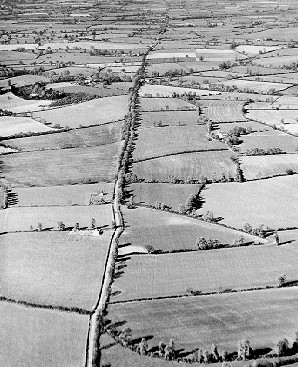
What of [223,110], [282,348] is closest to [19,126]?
Answer: [223,110]

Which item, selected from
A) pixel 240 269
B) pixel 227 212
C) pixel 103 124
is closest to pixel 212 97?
pixel 103 124

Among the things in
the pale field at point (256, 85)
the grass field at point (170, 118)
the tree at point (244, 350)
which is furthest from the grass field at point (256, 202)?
the pale field at point (256, 85)

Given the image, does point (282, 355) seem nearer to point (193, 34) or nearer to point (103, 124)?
point (103, 124)

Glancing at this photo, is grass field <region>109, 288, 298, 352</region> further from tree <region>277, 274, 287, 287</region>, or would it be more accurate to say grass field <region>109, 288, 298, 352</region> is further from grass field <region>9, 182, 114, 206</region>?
grass field <region>9, 182, 114, 206</region>

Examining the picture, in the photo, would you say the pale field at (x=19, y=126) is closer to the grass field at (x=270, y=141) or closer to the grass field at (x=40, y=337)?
the grass field at (x=270, y=141)

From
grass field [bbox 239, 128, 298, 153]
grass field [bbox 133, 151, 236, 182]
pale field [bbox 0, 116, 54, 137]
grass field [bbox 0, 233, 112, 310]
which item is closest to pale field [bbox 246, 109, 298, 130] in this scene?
grass field [bbox 239, 128, 298, 153]

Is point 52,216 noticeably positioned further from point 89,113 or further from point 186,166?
point 89,113
